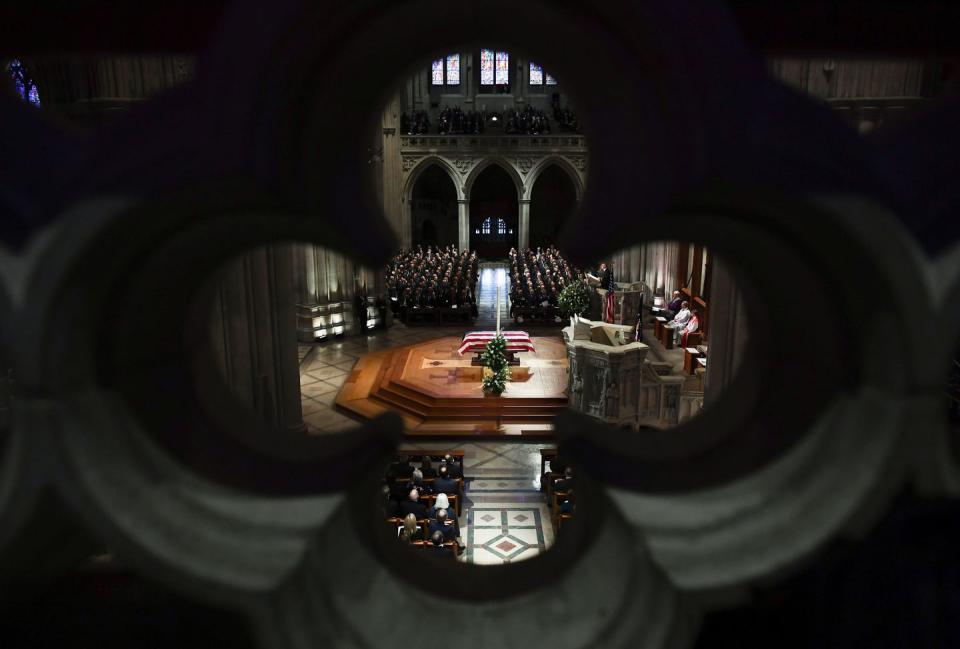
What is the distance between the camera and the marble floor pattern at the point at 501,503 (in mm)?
6922

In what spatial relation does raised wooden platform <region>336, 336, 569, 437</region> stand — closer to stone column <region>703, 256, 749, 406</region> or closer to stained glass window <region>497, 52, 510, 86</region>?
A: stone column <region>703, 256, 749, 406</region>

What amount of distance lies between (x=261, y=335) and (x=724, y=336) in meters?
4.90

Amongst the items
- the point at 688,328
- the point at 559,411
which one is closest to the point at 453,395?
the point at 688,328

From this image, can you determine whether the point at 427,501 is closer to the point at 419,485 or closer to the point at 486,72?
the point at 419,485

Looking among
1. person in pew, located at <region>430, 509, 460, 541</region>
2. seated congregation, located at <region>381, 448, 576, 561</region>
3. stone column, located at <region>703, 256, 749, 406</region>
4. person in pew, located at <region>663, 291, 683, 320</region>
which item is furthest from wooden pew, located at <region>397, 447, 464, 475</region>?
person in pew, located at <region>663, 291, 683, 320</region>

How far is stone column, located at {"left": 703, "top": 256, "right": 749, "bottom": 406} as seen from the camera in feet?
16.4

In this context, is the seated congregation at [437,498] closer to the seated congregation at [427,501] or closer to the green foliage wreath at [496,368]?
the seated congregation at [427,501]

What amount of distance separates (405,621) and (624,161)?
1.03m

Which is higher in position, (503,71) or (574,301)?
(503,71)

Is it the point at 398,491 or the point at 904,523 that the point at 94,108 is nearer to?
the point at 398,491

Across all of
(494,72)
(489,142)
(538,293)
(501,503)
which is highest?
(494,72)

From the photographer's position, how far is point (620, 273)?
63.9 feet

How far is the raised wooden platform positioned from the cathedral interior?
309 inches

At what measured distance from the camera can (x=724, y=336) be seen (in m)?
5.16
